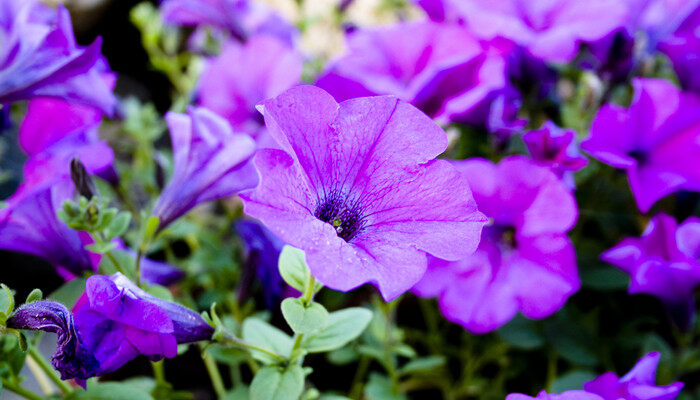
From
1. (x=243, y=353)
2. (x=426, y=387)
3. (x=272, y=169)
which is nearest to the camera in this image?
(x=272, y=169)

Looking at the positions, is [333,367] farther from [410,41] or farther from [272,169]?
[272,169]

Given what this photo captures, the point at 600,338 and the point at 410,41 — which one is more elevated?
the point at 410,41

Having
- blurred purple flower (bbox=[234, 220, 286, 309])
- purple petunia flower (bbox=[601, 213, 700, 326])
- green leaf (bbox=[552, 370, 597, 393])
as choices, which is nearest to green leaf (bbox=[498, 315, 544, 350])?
green leaf (bbox=[552, 370, 597, 393])

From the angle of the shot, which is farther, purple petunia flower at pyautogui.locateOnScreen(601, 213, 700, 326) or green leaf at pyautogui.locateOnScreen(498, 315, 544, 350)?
green leaf at pyautogui.locateOnScreen(498, 315, 544, 350)

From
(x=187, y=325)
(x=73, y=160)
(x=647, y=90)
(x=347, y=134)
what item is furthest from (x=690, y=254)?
(x=73, y=160)

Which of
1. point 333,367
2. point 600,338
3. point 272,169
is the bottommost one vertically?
point 333,367

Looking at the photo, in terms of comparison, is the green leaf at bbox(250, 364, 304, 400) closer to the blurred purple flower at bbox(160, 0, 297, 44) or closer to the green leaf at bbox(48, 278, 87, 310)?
the green leaf at bbox(48, 278, 87, 310)

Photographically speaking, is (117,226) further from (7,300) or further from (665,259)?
(665,259)
